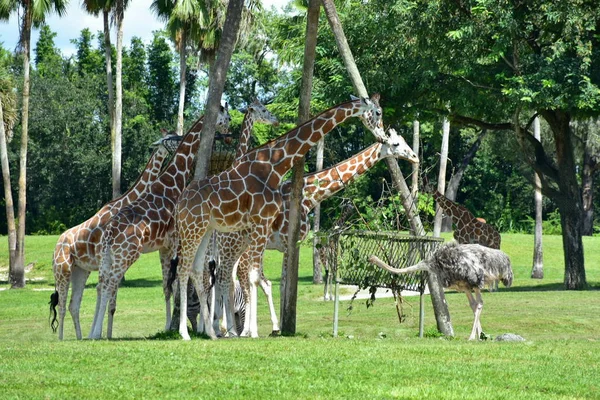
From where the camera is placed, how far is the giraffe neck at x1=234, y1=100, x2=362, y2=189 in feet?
51.1

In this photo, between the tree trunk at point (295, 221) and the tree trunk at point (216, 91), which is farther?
the tree trunk at point (295, 221)

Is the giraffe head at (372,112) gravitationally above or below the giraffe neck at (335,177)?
above

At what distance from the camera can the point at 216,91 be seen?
53.3ft

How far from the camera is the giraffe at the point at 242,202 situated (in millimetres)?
14891

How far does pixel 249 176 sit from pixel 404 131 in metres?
37.3

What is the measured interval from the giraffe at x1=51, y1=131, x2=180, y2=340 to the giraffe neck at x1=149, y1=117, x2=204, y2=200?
39cm

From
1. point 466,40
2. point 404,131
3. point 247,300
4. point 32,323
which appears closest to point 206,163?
point 247,300

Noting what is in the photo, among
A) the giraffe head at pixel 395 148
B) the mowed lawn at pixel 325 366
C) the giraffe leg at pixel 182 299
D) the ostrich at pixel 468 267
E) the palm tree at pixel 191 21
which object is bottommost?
the mowed lawn at pixel 325 366

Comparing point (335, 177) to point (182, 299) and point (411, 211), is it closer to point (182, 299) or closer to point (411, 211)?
point (411, 211)

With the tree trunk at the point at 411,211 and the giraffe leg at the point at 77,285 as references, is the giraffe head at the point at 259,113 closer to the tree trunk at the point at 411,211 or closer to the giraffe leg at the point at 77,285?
the tree trunk at the point at 411,211

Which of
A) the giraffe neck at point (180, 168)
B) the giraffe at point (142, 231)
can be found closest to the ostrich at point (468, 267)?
the giraffe at point (142, 231)

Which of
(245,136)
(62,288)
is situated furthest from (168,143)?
(62,288)

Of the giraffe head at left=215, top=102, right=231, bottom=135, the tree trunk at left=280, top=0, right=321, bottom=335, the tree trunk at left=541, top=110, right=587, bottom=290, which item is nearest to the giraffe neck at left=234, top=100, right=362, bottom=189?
the tree trunk at left=280, top=0, right=321, bottom=335

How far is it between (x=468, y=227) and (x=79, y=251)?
1260cm
